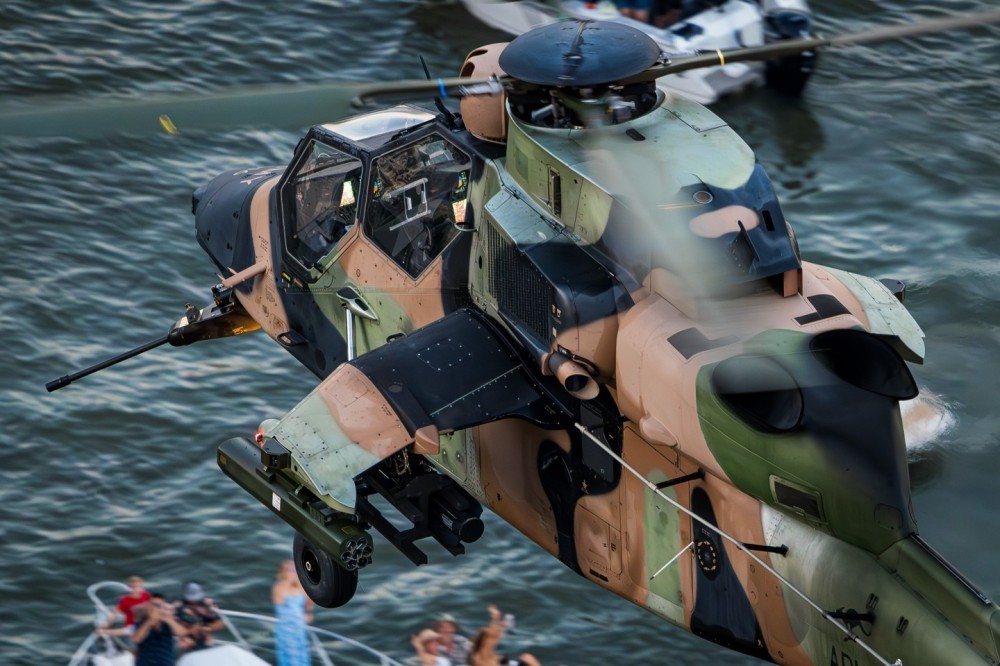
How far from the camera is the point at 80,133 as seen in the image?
1048 cm

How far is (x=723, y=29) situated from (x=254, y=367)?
404 inches

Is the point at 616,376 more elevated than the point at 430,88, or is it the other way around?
the point at 430,88

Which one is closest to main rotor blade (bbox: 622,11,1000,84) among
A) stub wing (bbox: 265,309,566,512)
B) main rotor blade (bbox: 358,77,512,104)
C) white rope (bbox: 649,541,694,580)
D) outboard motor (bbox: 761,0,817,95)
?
main rotor blade (bbox: 358,77,512,104)

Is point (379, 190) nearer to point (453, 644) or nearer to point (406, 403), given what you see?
point (406, 403)

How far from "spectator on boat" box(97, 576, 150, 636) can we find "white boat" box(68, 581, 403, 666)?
0.08 metres

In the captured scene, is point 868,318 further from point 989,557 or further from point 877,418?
point 989,557

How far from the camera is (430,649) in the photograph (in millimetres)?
15391

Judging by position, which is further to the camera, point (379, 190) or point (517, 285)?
point (379, 190)

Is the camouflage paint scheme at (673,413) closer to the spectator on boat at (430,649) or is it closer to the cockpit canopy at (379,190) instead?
the cockpit canopy at (379,190)

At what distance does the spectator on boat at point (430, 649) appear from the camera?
1520cm

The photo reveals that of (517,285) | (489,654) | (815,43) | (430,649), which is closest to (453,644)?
(430,649)

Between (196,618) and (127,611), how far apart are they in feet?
2.42

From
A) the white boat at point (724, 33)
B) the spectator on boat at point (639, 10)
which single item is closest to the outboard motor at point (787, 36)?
the white boat at point (724, 33)

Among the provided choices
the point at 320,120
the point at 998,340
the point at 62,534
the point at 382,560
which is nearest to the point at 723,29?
the point at 998,340
